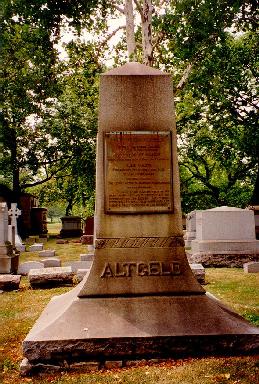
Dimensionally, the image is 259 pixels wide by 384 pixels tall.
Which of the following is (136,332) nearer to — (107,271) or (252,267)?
(107,271)

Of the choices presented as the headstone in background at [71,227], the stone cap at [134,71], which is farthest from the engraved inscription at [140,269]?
the headstone in background at [71,227]

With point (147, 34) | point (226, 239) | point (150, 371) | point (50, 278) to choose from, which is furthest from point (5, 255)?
point (147, 34)

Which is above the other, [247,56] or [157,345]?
[247,56]

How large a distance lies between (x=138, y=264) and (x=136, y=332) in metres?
0.84

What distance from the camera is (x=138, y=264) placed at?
4.74 meters

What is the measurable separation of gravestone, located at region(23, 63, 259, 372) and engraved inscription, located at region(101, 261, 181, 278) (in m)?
0.01

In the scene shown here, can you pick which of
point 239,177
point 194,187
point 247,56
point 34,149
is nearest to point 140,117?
point 247,56

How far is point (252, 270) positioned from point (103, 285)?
6949 millimetres

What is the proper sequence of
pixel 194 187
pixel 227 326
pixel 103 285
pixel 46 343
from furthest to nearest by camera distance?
pixel 194 187, pixel 103 285, pixel 227 326, pixel 46 343

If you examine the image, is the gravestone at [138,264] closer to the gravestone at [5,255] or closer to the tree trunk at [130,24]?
the gravestone at [5,255]

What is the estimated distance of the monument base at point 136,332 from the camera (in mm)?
4035

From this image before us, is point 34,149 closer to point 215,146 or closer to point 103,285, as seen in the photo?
point 215,146

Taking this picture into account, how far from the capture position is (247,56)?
24125 millimetres

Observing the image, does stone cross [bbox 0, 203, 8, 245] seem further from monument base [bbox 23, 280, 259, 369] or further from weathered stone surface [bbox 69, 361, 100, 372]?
weathered stone surface [bbox 69, 361, 100, 372]
